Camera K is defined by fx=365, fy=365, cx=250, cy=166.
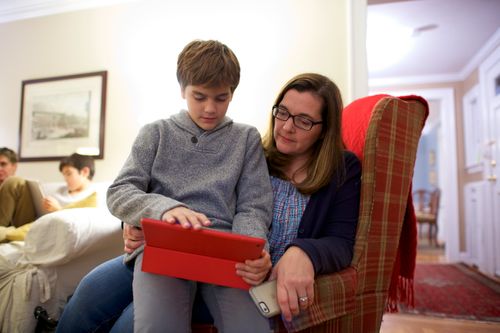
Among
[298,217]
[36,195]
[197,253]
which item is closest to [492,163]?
[298,217]

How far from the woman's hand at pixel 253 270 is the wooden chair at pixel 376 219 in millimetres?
134

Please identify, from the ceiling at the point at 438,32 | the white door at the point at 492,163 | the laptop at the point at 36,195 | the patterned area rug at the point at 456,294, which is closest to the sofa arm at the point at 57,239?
the laptop at the point at 36,195

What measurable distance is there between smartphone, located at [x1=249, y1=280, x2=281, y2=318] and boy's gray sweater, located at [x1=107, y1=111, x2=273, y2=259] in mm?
138

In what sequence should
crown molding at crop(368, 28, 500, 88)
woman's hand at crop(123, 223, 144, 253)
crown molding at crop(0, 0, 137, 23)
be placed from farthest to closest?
crown molding at crop(368, 28, 500, 88) → crown molding at crop(0, 0, 137, 23) → woman's hand at crop(123, 223, 144, 253)

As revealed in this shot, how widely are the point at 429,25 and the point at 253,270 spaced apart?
378 cm

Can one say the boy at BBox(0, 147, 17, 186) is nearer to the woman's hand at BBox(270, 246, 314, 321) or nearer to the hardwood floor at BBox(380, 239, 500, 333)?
the woman's hand at BBox(270, 246, 314, 321)

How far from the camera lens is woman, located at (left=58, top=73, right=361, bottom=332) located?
814mm

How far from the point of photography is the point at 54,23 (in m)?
3.32

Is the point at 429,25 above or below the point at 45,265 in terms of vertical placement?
above

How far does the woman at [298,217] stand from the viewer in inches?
32.0

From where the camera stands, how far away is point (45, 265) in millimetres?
1741

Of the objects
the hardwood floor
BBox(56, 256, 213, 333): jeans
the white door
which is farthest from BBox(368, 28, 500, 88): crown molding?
BBox(56, 256, 213, 333): jeans

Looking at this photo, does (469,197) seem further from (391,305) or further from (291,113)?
(291,113)

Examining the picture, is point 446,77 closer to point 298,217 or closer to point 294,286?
point 298,217
